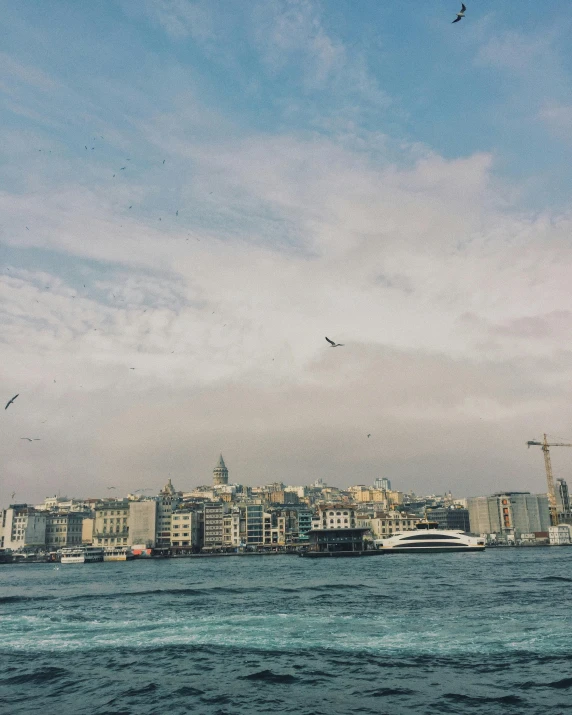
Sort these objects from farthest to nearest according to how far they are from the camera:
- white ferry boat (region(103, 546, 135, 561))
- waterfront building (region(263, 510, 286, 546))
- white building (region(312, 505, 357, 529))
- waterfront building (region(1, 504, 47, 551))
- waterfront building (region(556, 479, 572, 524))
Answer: waterfront building (region(556, 479, 572, 524)), waterfront building (region(1, 504, 47, 551)), waterfront building (region(263, 510, 286, 546)), white building (region(312, 505, 357, 529)), white ferry boat (region(103, 546, 135, 561))

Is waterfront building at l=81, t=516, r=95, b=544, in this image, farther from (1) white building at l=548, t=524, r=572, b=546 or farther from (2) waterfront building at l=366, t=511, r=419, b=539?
(1) white building at l=548, t=524, r=572, b=546

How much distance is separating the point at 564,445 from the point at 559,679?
179666 mm

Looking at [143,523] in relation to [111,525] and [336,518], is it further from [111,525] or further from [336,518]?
[336,518]

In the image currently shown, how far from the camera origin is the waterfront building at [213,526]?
146m

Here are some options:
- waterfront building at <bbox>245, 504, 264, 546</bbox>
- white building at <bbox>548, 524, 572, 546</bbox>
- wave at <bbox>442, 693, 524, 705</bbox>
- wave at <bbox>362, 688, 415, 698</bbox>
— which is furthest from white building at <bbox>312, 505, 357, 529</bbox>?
wave at <bbox>442, 693, 524, 705</bbox>

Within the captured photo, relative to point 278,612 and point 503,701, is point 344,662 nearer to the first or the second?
point 503,701

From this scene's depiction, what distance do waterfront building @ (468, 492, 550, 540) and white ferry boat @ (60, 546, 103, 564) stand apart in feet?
334

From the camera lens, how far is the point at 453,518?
195 meters

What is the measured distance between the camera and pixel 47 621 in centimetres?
3712

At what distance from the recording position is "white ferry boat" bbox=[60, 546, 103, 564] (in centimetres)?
12244

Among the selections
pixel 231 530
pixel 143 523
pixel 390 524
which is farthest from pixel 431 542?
pixel 143 523

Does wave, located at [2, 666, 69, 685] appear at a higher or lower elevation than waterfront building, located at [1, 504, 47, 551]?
lower

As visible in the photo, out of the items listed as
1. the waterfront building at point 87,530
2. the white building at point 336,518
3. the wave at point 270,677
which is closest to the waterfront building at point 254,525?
the white building at point 336,518

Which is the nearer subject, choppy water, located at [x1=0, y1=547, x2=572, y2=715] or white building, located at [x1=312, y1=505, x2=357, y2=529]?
choppy water, located at [x1=0, y1=547, x2=572, y2=715]
